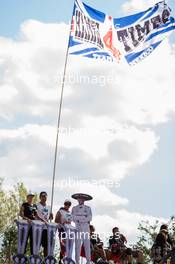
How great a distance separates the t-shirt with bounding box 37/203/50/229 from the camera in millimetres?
15034

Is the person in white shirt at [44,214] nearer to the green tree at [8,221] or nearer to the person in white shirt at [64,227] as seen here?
the person in white shirt at [64,227]

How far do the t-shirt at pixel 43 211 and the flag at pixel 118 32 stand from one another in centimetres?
623

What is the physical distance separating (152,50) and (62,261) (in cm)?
855

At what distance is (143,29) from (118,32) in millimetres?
889

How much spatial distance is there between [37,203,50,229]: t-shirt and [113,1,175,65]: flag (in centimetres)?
714

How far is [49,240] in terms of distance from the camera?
1476 cm

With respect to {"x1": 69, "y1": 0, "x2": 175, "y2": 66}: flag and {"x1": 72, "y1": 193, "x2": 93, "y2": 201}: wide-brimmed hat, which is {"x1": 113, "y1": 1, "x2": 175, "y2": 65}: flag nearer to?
{"x1": 69, "y1": 0, "x2": 175, "y2": 66}: flag

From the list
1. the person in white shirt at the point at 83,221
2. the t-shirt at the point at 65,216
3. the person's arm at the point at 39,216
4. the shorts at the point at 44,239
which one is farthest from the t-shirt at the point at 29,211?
the person in white shirt at the point at 83,221

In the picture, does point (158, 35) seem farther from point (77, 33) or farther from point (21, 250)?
point (21, 250)

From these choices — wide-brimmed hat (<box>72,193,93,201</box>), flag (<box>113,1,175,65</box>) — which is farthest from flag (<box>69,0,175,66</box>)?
wide-brimmed hat (<box>72,193,93,201</box>)

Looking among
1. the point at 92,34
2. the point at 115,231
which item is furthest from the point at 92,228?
the point at 92,34

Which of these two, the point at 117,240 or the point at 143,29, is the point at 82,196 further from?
the point at 143,29

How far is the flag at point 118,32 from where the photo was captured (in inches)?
774

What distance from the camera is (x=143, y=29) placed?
67.3 feet
